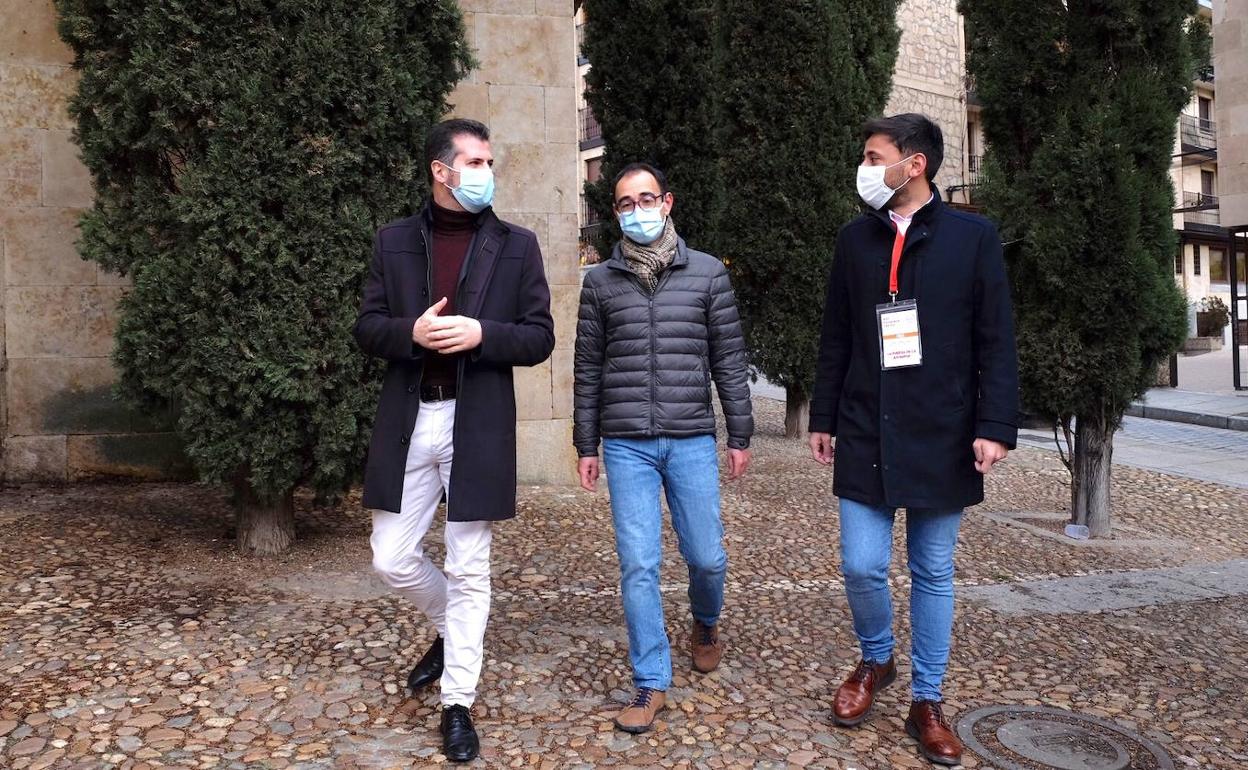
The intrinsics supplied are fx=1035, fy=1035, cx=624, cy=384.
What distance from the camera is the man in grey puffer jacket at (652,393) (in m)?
3.56

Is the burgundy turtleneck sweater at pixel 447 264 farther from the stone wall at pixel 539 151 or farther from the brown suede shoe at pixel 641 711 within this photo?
the stone wall at pixel 539 151

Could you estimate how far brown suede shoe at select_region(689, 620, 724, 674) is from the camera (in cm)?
395

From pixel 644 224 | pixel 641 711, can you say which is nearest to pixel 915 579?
pixel 641 711

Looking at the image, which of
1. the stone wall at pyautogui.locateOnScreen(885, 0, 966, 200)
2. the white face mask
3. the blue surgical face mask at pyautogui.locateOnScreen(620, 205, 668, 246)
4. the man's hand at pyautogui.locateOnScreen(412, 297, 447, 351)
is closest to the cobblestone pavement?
the man's hand at pyautogui.locateOnScreen(412, 297, 447, 351)

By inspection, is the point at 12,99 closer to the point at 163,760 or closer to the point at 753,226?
the point at 163,760

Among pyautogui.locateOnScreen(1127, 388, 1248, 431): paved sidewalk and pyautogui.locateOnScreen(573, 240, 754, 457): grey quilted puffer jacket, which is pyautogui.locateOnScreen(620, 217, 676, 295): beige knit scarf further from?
pyautogui.locateOnScreen(1127, 388, 1248, 431): paved sidewalk

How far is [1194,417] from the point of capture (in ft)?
44.5

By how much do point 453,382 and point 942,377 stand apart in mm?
1572

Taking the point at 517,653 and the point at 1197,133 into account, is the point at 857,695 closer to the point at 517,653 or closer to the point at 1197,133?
the point at 517,653

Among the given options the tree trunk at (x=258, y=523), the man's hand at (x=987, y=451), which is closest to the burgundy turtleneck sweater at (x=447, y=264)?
the man's hand at (x=987, y=451)

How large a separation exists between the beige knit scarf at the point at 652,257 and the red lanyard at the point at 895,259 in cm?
76

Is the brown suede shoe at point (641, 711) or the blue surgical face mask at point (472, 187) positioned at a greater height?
the blue surgical face mask at point (472, 187)

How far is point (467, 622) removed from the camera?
10.9 ft

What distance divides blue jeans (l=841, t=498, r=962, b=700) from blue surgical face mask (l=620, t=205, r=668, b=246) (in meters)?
1.13
